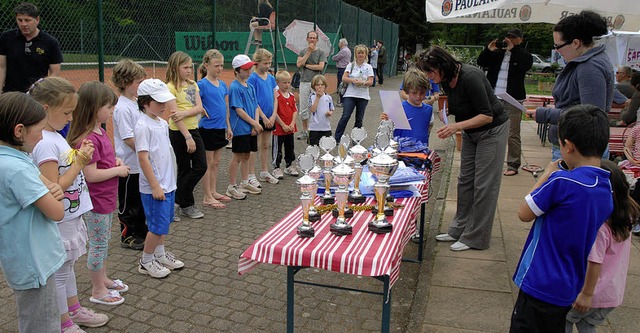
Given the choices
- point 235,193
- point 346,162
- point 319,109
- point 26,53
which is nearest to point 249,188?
point 235,193

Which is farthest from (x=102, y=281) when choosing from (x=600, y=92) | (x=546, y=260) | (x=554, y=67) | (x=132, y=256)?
(x=554, y=67)

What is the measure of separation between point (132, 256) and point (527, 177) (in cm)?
581

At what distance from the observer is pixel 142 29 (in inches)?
309

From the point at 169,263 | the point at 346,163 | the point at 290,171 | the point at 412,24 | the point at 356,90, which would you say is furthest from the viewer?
the point at 412,24

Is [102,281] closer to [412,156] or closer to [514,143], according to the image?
[412,156]

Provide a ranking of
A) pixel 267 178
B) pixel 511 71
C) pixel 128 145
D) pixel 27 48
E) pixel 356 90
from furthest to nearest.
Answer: pixel 356 90, pixel 511 71, pixel 267 178, pixel 27 48, pixel 128 145

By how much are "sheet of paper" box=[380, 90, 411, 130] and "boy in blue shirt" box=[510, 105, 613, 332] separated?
2.13 meters

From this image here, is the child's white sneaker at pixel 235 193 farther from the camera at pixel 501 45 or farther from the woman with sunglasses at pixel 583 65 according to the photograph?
the camera at pixel 501 45

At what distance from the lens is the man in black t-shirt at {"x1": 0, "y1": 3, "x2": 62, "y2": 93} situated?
17.7 feet

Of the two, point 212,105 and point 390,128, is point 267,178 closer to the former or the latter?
point 212,105

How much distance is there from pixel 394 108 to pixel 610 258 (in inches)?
92.1

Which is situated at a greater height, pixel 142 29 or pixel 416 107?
pixel 142 29

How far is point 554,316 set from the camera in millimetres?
2498

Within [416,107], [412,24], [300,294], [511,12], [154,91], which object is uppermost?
[412,24]
